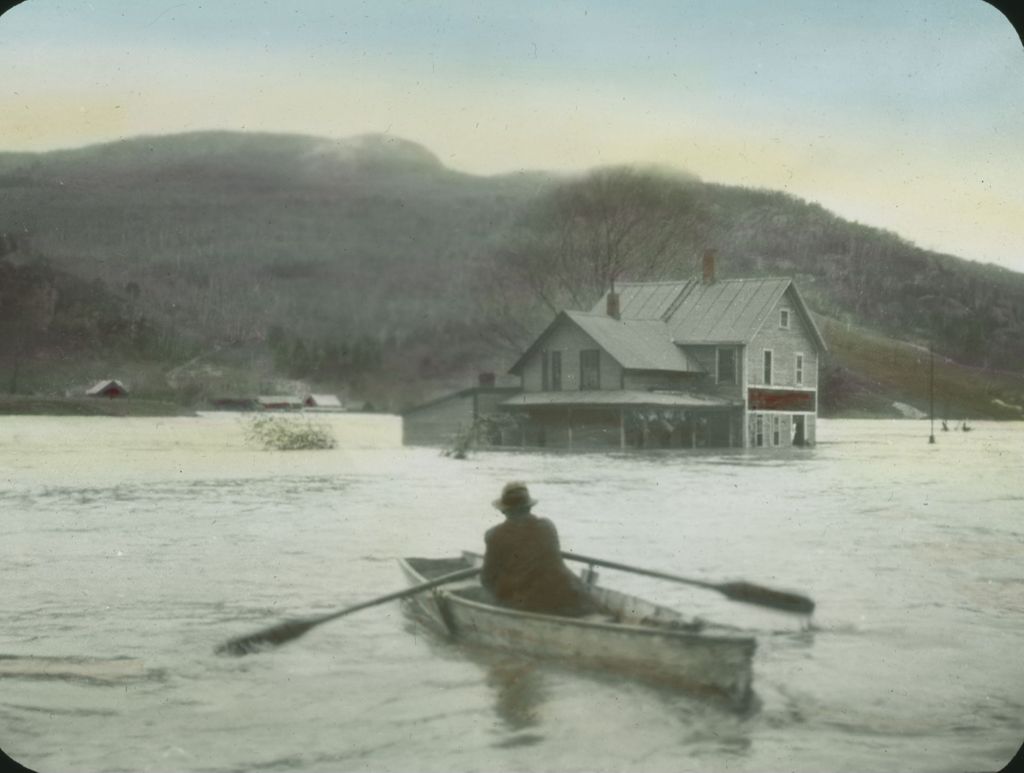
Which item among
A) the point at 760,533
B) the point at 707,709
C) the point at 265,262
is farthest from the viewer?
the point at 760,533

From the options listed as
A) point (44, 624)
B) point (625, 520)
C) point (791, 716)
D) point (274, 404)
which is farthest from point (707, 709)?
point (44, 624)

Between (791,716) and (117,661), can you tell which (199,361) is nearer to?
(117,661)

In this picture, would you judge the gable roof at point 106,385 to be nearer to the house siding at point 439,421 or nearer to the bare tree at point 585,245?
the house siding at point 439,421

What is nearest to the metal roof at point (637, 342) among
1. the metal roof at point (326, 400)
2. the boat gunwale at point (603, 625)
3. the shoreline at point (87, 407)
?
the metal roof at point (326, 400)

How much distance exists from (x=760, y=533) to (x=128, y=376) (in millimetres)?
4594

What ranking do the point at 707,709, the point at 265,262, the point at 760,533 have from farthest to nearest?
the point at 760,533
the point at 265,262
the point at 707,709

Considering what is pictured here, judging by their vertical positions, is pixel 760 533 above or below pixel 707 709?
above

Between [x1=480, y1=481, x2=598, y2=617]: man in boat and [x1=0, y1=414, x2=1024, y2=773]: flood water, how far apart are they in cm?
38

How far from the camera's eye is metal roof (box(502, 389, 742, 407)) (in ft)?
27.7

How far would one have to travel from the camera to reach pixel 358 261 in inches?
294

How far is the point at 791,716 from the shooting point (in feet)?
21.3

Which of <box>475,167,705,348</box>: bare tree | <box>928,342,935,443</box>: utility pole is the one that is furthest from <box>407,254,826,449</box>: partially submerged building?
<box>928,342,935,443</box>: utility pole

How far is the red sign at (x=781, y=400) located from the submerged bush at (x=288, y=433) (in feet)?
10.1

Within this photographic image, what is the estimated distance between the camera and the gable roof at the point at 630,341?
8039mm
